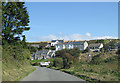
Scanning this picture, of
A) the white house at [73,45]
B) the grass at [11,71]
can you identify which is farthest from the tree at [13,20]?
the white house at [73,45]

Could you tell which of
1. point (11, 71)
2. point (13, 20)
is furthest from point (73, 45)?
point (11, 71)

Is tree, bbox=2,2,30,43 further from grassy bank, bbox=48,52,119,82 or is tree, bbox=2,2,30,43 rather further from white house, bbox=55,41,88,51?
white house, bbox=55,41,88,51

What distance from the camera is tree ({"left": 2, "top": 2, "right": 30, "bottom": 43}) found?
26.1m

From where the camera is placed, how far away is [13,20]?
91.0ft

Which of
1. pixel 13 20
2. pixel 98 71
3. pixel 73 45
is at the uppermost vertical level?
pixel 13 20

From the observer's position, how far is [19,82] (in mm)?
14703

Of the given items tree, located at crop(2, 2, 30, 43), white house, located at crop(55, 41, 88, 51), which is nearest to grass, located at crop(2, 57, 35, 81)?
tree, located at crop(2, 2, 30, 43)

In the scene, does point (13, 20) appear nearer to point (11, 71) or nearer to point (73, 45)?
point (11, 71)

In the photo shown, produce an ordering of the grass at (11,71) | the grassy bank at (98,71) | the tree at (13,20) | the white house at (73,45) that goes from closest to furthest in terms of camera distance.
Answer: the grass at (11,71) → the grassy bank at (98,71) → the tree at (13,20) → the white house at (73,45)

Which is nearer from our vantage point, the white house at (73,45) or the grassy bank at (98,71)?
the grassy bank at (98,71)

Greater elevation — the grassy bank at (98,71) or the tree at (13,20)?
the tree at (13,20)

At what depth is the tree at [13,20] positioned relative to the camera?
26.1m

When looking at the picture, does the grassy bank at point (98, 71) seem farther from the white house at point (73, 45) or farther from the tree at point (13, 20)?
the white house at point (73, 45)

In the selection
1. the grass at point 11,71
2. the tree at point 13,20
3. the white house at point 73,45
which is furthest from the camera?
the white house at point 73,45
